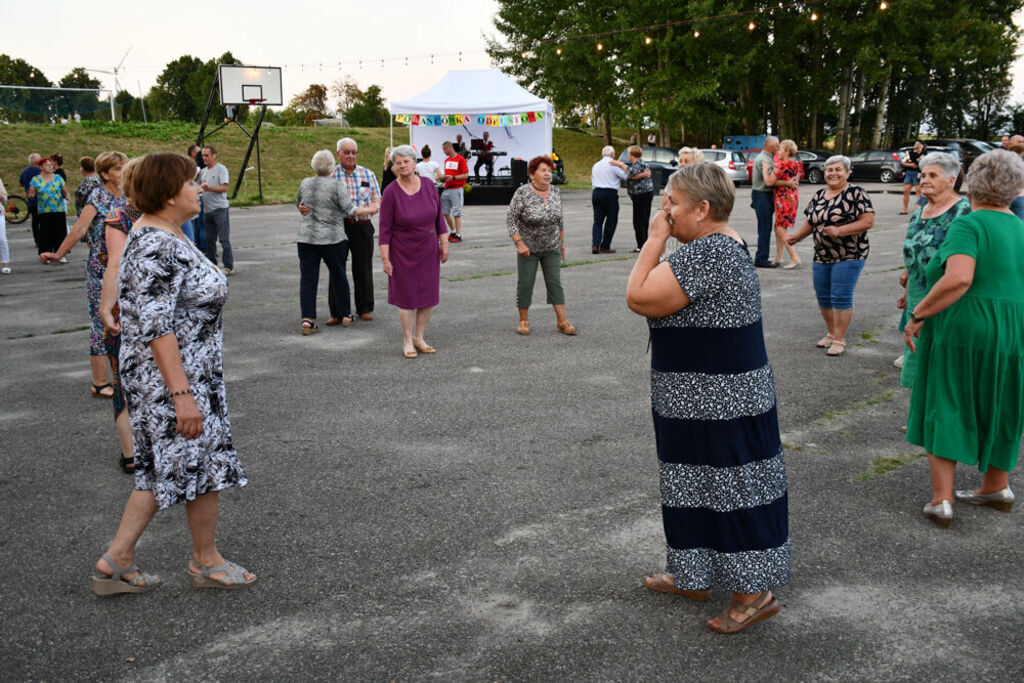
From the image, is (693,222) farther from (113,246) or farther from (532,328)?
(532,328)

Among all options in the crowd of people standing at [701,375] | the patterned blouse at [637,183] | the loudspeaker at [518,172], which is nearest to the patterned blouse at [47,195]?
the patterned blouse at [637,183]

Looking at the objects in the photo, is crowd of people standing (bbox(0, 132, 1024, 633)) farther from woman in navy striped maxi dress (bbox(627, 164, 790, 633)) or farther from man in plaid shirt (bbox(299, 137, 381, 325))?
man in plaid shirt (bbox(299, 137, 381, 325))

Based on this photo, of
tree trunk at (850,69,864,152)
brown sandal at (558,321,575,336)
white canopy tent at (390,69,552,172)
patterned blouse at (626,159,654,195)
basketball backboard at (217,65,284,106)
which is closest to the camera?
brown sandal at (558,321,575,336)

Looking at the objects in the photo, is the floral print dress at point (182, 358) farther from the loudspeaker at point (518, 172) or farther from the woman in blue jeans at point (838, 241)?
the loudspeaker at point (518, 172)

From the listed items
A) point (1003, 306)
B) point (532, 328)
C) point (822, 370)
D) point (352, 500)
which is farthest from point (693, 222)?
point (532, 328)

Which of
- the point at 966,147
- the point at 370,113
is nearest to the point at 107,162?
the point at 966,147

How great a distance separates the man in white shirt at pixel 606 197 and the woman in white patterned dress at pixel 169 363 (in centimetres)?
1140

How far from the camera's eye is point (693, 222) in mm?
3104

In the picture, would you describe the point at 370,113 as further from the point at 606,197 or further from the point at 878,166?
the point at 606,197

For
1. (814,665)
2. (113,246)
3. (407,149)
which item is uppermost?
(407,149)

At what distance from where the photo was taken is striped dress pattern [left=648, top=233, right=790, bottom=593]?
3074 millimetres

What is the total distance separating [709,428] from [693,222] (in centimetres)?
75

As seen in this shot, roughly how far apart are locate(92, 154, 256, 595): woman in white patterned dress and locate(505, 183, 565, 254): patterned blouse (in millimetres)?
5125

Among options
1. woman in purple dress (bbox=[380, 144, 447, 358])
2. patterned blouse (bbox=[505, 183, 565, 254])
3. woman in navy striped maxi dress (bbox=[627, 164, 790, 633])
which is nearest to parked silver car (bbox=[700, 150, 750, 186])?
patterned blouse (bbox=[505, 183, 565, 254])
